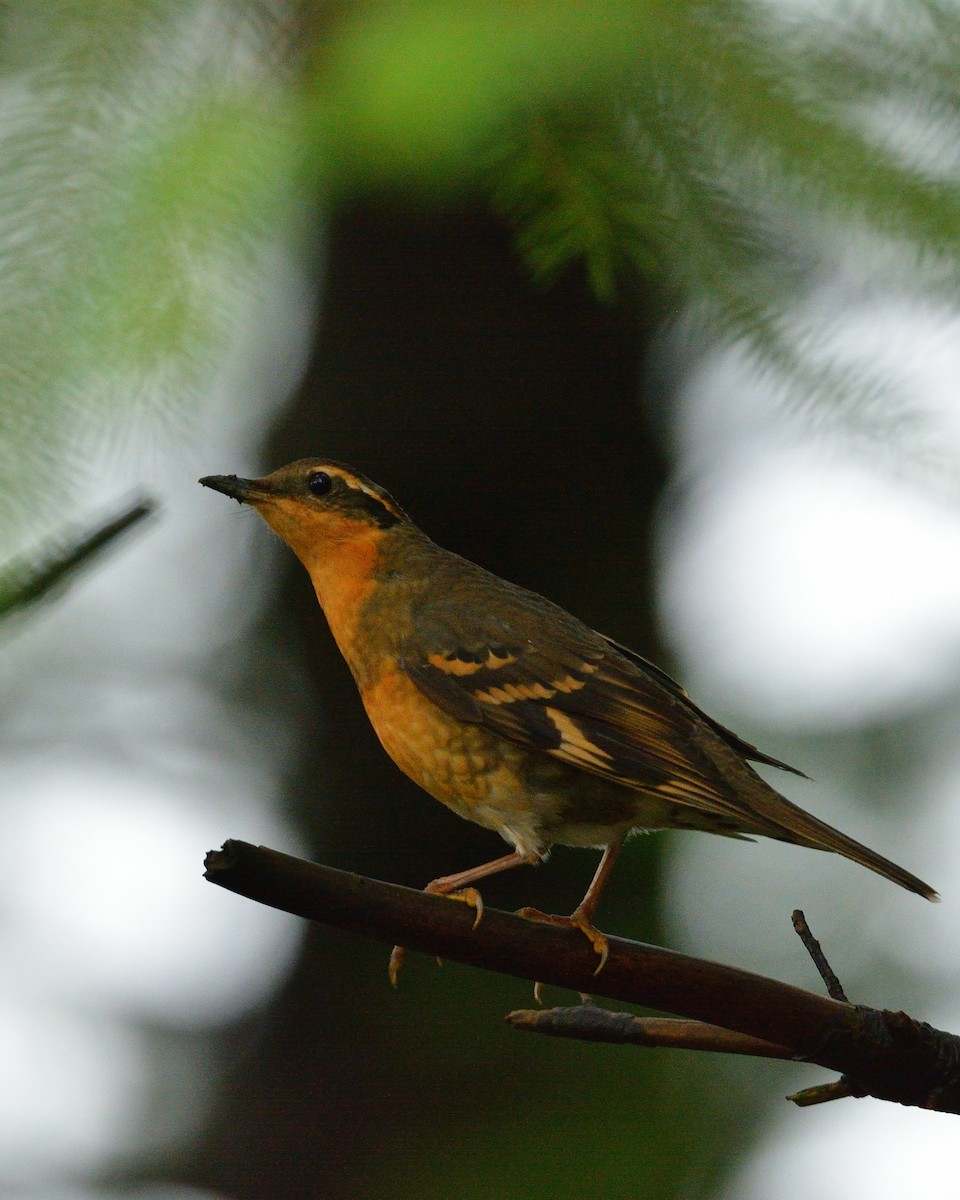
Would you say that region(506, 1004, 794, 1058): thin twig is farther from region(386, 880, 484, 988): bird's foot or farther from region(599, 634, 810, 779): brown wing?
region(599, 634, 810, 779): brown wing

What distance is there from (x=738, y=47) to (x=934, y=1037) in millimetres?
1179

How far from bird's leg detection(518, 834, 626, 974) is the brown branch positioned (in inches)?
0.5

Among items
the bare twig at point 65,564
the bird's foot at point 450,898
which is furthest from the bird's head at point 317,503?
the bare twig at point 65,564

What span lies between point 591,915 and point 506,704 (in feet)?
1.79

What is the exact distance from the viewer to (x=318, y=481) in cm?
247

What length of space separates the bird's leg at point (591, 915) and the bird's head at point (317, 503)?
81cm

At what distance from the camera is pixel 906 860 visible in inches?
241

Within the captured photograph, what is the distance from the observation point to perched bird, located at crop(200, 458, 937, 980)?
2.44 m

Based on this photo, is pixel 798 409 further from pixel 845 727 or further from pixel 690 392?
pixel 845 727

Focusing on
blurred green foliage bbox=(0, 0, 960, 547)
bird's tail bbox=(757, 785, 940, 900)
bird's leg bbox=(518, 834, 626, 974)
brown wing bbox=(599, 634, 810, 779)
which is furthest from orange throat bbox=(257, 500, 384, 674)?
blurred green foliage bbox=(0, 0, 960, 547)

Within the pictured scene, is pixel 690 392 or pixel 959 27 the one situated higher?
pixel 959 27

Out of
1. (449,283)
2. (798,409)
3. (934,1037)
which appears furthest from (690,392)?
(449,283)

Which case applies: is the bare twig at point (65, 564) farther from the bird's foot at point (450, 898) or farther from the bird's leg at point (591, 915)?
the bird's leg at point (591, 915)

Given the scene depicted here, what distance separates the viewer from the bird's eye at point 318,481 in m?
2.46
